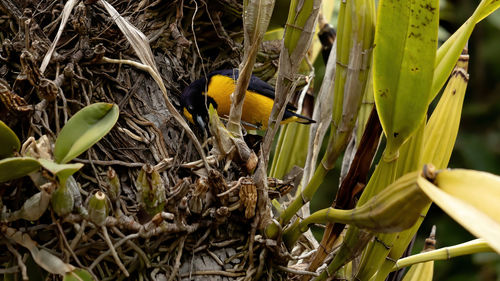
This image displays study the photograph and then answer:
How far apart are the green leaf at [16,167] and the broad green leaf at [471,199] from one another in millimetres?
525

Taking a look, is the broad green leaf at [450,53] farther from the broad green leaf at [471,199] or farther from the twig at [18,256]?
the twig at [18,256]

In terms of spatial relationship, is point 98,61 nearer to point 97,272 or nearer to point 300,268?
point 97,272

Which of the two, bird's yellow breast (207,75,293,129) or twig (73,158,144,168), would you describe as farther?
bird's yellow breast (207,75,293,129)

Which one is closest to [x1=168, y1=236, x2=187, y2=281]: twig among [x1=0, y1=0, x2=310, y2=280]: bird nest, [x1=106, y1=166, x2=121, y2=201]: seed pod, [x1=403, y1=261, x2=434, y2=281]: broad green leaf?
[x1=0, y1=0, x2=310, y2=280]: bird nest

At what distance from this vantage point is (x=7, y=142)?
921 mm

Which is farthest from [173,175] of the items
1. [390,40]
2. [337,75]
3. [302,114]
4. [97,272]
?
[302,114]

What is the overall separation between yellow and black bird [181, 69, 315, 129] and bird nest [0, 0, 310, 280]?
0.27 ft

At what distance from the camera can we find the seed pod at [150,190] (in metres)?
0.95

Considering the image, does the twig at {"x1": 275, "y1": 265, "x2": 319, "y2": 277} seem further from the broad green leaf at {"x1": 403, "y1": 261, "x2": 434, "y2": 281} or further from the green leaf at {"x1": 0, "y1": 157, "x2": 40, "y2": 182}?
the green leaf at {"x1": 0, "y1": 157, "x2": 40, "y2": 182}

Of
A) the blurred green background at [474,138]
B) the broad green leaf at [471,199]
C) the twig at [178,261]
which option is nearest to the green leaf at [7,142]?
the twig at [178,261]

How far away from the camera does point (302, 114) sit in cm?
162

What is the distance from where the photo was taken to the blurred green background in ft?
10.5

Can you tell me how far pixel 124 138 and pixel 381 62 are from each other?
1.64 ft

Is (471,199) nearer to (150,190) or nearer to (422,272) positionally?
(150,190)
